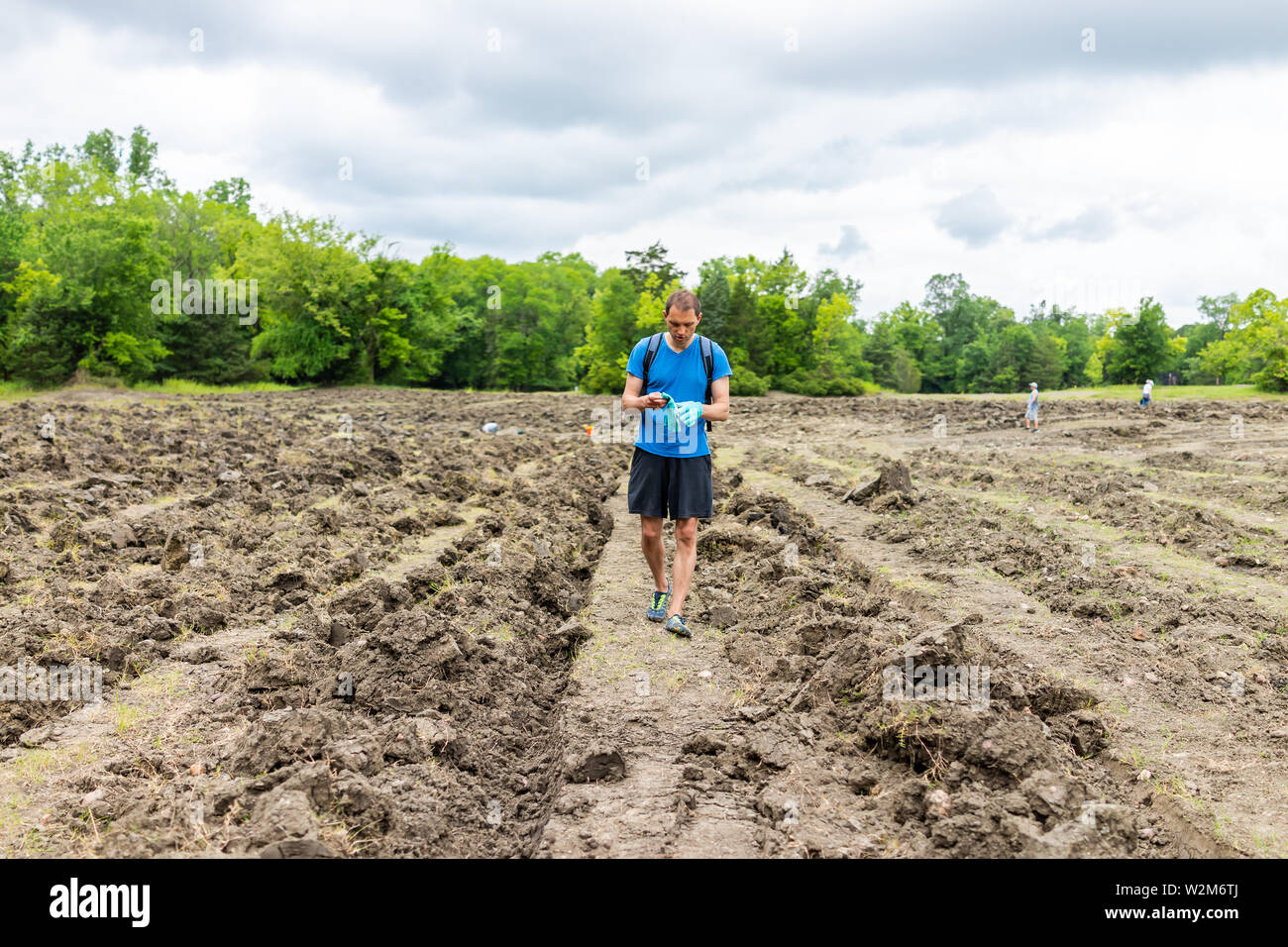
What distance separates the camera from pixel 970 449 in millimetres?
20656

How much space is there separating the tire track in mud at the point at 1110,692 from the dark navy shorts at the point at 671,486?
2.16 meters

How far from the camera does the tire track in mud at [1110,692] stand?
3.84 m

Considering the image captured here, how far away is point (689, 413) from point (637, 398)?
14.8 inches

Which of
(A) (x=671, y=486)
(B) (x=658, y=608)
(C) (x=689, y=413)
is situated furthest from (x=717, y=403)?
(B) (x=658, y=608)

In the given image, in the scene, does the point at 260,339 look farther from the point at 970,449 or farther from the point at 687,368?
the point at 687,368

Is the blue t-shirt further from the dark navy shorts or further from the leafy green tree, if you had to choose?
the leafy green tree

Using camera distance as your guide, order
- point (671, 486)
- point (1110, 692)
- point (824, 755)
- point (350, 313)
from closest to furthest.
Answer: point (824, 755)
point (1110, 692)
point (671, 486)
point (350, 313)

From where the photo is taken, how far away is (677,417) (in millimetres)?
5891

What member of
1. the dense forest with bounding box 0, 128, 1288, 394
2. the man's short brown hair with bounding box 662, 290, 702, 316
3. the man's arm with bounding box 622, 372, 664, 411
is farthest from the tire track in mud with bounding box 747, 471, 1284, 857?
the dense forest with bounding box 0, 128, 1288, 394

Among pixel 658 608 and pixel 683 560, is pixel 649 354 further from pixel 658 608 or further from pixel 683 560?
pixel 658 608

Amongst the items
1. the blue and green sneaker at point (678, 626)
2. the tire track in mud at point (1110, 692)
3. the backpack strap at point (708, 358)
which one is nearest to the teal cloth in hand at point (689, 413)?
the backpack strap at point (708, 358)

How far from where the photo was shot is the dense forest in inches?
1553

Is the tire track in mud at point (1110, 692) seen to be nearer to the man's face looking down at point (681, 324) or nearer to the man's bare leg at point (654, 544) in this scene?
the man's bare leg at point (654, 544)
